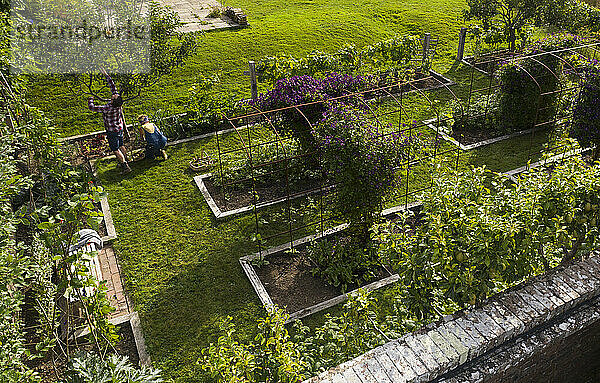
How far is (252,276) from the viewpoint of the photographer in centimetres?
686

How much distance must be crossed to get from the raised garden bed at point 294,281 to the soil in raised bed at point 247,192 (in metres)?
1.28

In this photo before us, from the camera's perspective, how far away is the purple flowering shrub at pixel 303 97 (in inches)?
314

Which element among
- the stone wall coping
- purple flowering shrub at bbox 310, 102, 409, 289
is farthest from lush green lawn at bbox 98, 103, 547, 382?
the stone wall coping

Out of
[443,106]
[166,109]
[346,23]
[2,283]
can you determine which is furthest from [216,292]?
[346,23]

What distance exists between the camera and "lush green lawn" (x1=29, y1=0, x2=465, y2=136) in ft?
38.3

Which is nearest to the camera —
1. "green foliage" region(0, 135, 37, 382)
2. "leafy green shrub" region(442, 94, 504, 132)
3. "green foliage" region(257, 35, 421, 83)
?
"green foliage" region(0, 135, 37, 382)

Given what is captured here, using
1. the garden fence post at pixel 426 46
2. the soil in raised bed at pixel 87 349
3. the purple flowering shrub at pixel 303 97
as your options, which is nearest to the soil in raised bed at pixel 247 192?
the purple flowering shrub at pixel 303 97

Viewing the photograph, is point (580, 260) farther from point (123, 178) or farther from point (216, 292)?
point (123, 178)

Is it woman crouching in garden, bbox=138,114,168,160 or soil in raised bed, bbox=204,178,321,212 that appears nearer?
soil in raised bed, bbox=204,178,321,212

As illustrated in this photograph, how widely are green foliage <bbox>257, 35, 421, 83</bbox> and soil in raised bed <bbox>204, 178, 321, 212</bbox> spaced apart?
205 cm

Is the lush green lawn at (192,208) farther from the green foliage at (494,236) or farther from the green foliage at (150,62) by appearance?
the green foliage at (494,236)

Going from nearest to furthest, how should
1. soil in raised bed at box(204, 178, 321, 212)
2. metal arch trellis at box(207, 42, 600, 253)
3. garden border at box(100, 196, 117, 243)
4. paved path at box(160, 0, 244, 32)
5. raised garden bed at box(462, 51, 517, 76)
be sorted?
metal arch trellis at box(207, 42, 600, 253) < garden border at box(100, 196, 117, 243) < soil in raised bed at box(204, 178, 321, 212) < raised garden bed at box(462, 51, 517, 76) < paved path at box(160, 0, 244, 32)

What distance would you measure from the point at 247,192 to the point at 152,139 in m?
2.14

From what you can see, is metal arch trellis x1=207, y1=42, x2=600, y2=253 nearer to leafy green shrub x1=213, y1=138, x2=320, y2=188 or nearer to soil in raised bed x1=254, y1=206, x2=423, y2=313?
leafy green shrub x1=213, y1=138, x2=320, y2=188
